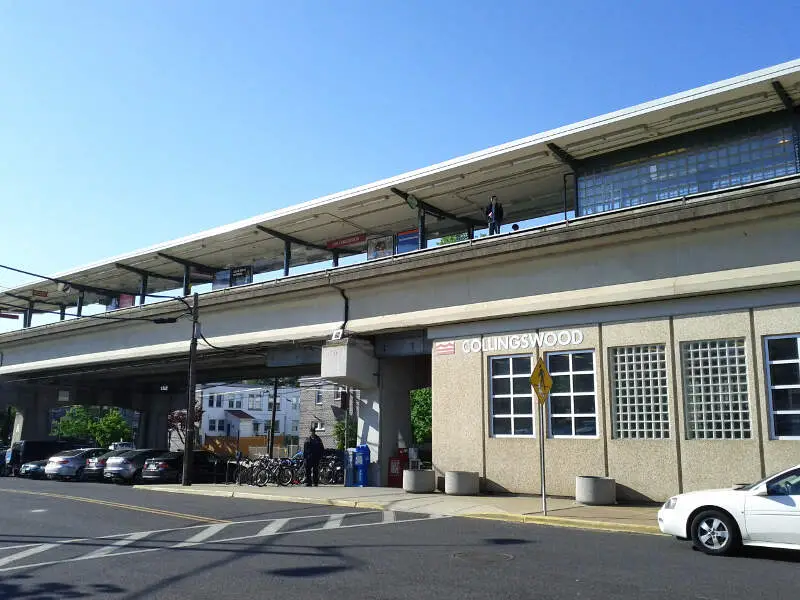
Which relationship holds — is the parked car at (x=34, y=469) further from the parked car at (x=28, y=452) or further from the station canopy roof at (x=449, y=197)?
the station canopy roof at (x=449, y=197)

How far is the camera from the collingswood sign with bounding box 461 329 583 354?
18.4m

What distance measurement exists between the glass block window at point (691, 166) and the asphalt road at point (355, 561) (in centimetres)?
926

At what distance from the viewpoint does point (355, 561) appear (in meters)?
9.48

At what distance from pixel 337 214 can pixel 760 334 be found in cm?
1479

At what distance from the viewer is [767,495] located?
31.8 ft

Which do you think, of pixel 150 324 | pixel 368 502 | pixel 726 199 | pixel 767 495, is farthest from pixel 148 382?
pixel 767 495

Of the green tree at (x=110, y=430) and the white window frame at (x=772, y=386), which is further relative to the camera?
the green tree at (x=110, y=430)

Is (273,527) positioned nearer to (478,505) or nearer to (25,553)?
(25,553)

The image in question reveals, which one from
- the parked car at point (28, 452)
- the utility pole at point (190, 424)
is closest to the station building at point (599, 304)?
the utility pole at point (190, 424)

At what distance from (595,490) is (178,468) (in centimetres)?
1714

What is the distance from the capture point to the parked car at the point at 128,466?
92.0 ft

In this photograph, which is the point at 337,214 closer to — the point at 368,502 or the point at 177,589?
the point at 368,502

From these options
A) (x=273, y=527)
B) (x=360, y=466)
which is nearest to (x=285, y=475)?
(x=360, y=466)

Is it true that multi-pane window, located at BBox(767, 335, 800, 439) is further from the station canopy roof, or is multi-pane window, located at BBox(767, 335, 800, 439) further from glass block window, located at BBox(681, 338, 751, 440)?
the station canopy roof
